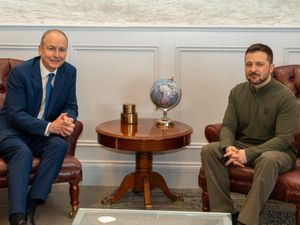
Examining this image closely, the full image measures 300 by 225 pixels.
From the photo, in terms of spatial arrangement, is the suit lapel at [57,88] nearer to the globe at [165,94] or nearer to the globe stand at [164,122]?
the globe at [165,94]

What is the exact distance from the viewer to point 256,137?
10.2 feet

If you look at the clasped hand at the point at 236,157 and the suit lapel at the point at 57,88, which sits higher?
the suit lapel at the point at 57,88

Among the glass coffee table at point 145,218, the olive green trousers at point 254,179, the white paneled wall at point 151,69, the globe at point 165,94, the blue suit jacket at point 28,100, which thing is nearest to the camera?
the glass coffee table at point 145,218

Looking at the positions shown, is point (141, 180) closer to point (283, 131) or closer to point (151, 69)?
point (151, 69)

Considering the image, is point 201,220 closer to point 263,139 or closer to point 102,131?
point 263,139

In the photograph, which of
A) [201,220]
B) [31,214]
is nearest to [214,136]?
[201,220]

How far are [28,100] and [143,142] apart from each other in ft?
2.62

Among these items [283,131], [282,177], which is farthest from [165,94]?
[282,177]

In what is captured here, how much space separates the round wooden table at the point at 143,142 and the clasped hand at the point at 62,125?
0.26 m

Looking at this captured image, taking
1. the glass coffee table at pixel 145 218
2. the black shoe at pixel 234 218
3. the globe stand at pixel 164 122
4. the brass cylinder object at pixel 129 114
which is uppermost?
the brass cylinder object at pixel 129 114

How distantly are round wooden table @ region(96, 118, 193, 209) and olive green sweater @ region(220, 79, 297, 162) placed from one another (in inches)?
13.6

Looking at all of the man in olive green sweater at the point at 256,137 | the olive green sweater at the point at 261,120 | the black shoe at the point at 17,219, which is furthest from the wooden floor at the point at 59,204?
the olive green sweater at the point at 261,120

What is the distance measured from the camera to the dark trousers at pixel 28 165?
9.32 ft

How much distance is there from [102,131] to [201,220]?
1240 millimetres
